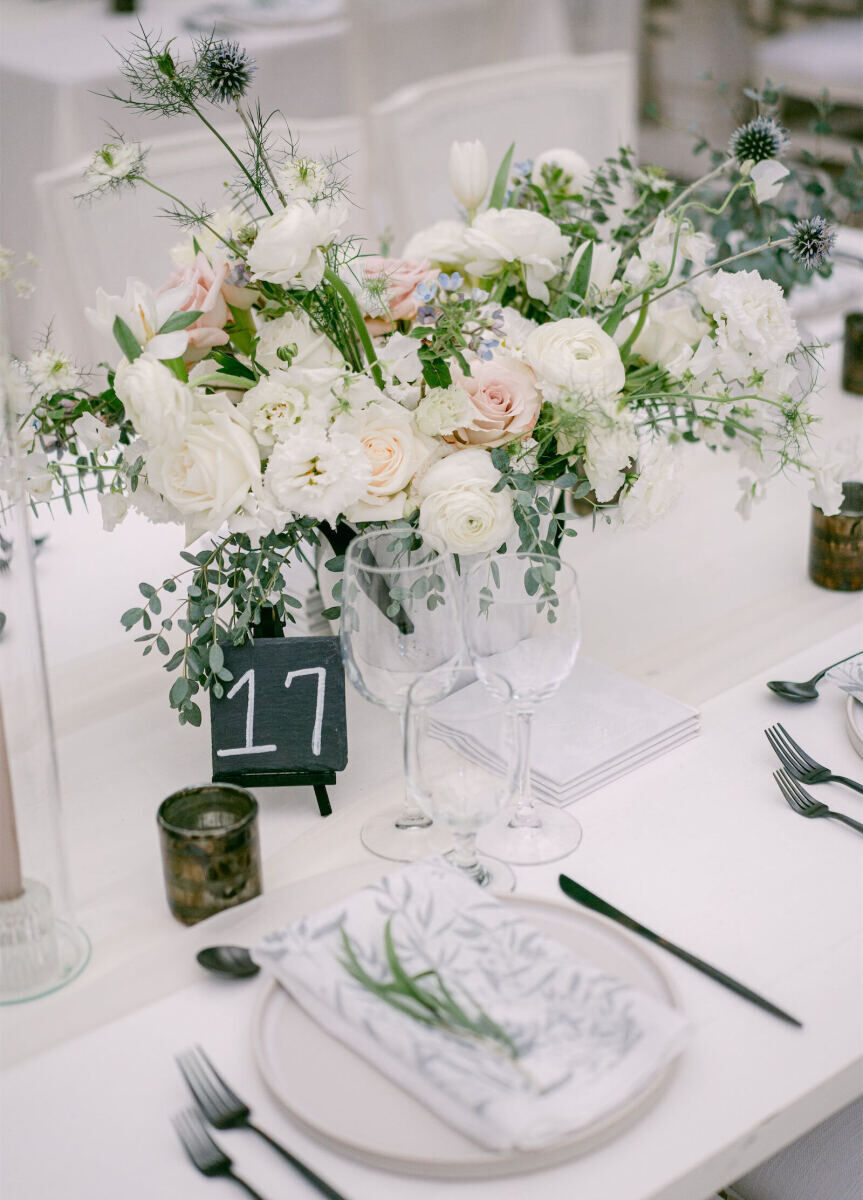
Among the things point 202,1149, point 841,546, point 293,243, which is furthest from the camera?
point 841,546

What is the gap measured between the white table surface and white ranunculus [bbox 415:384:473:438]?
0.29 m

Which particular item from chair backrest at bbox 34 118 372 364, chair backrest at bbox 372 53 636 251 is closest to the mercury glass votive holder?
chair backrest at bbox 34 118 372 364

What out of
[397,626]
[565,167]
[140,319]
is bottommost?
[397,626]

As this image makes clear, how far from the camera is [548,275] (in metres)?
1.19

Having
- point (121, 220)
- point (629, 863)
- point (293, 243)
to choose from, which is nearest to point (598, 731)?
point (629, 863)

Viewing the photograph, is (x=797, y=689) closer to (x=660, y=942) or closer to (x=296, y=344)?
(x=660, y=942)

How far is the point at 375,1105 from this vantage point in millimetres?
765

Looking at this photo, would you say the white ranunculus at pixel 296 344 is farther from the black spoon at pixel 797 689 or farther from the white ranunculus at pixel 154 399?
the black spoon at pixel 797 689

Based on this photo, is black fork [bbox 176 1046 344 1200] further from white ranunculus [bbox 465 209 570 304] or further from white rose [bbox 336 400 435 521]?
white ranunculus [bbox 465 209 570 304]

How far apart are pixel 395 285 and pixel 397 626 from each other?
0.32 meters

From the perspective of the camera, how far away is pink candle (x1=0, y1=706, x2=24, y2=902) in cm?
86

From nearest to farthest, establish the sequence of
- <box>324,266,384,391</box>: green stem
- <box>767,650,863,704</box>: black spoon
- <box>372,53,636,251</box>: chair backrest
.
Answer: <box>324,266,384,391</box>: green stem → <box>767,650,863,704</box>: black spoon → <box>372,53,636,251</box>: chair backrest

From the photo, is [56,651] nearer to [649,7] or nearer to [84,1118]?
[84,1118]

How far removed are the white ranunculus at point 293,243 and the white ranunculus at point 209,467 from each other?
0.12 m
